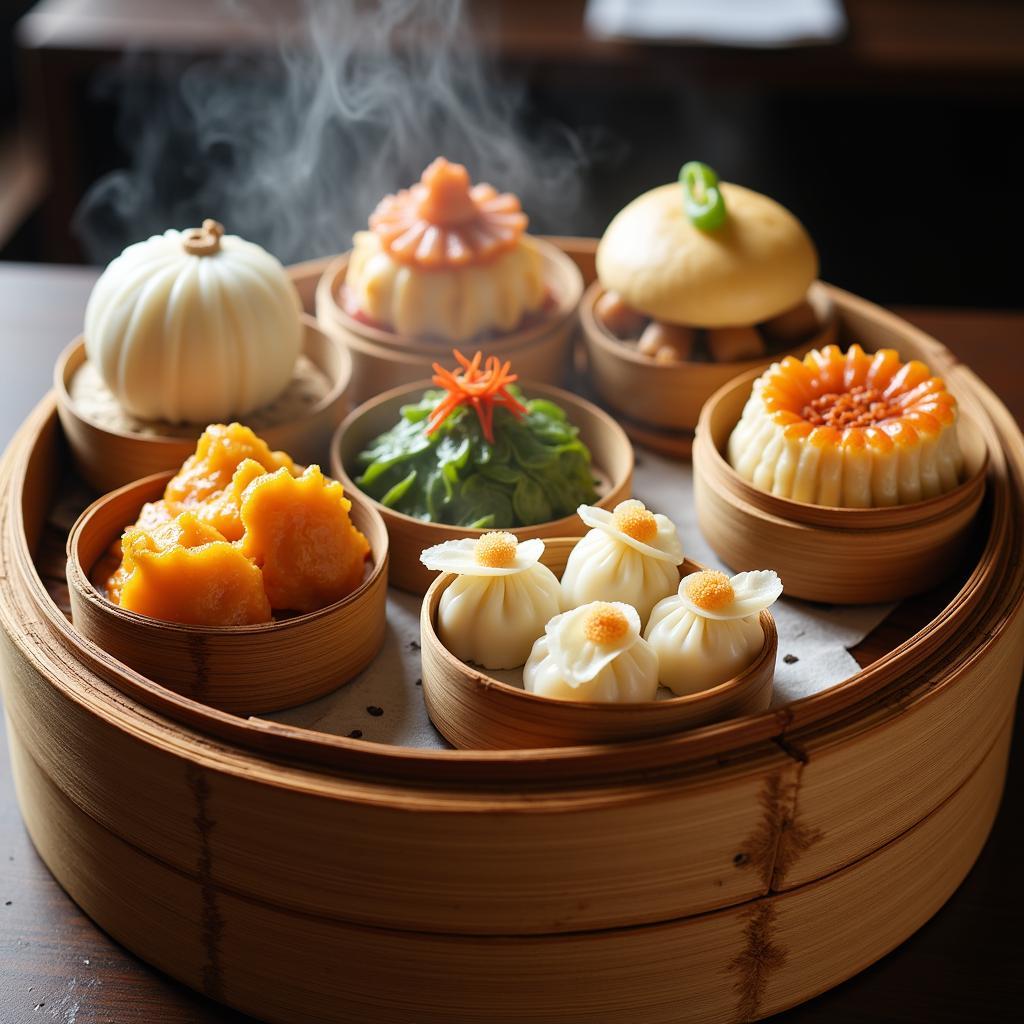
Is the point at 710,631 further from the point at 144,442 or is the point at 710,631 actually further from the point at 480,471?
the point at 144,442

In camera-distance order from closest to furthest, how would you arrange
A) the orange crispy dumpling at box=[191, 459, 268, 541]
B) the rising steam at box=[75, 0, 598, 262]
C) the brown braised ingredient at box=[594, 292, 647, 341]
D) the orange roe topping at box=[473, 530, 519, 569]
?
the orange roe topping at box=[473, 530, 519, 569] < the orange crispy dumpling at box=[191, 459, 268, 541] < the brown braised ingredient at box=[594, 292, 647, 341] < the rising steam at box=[75, 0, 598, 262]

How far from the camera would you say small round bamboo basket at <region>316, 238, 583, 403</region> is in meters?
2.42

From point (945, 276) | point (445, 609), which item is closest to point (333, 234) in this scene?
point (445, 609)

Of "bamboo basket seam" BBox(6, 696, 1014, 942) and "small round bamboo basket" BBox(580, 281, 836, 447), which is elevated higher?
"small round bamboo basket" BBox(580, 281, 836, 447)

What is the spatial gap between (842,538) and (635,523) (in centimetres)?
38

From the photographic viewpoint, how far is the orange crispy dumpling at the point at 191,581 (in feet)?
5.65

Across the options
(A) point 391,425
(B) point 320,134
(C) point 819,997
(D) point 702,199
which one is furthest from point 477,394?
(B) point 320,134

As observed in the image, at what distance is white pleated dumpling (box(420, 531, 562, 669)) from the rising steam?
160cm

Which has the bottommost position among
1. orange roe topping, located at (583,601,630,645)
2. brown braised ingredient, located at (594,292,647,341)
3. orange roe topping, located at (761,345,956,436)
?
brown braised ingredient, located at (594,292,647,341)

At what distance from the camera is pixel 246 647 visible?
1.73m

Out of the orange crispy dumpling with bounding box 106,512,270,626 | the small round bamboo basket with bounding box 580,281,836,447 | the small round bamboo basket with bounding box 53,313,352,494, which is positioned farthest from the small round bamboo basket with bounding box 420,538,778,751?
the small round bamboo basket with bounding box 580,281,836,447

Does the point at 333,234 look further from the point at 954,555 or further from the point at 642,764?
the point at 642,764

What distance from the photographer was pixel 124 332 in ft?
7.14

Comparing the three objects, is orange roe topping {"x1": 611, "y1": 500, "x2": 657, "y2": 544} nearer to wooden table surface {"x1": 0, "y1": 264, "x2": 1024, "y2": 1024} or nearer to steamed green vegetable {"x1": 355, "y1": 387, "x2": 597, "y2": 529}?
steamed green vegetable {"x1": 355, "y1": 387, "x2": 597, "y2": 529}
